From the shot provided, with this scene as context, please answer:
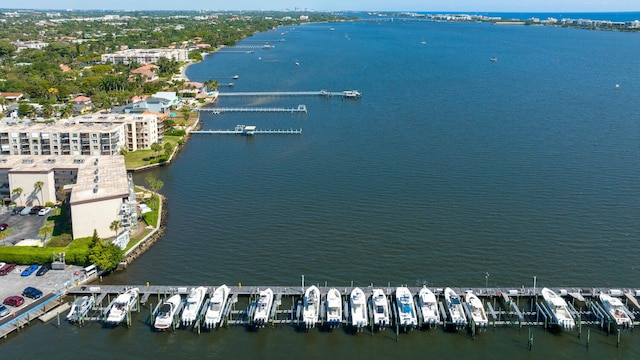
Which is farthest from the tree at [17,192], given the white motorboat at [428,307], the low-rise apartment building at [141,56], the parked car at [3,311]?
the low-rise apartment building at [141,56]

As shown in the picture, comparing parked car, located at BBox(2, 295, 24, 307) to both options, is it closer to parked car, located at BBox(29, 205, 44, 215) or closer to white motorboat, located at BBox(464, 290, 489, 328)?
parked car, located at BBox(29, 205, 44, 215)

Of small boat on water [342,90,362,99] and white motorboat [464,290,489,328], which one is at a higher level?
small boat on water [342,90,362,99]

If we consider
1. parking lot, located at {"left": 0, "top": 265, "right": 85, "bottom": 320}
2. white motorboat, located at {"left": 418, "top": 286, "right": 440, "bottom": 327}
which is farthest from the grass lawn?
white motorboat, located at {"left": 418, "top": 286, "right": 440, "bottom": 327}

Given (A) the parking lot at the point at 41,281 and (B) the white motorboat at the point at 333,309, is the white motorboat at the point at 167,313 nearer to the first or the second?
(A) the parking lot at the point at 41,281

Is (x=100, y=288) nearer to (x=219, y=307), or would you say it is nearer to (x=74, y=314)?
(x=74, y=314)

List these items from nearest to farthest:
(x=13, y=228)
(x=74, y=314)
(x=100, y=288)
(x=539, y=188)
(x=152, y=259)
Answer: (x=74, y=314), (x=100, y=288), (x=152, y=259), (x=13, y=228), (x=539, y=188)

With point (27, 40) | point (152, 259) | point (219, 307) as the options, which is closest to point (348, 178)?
point (152, 259)
